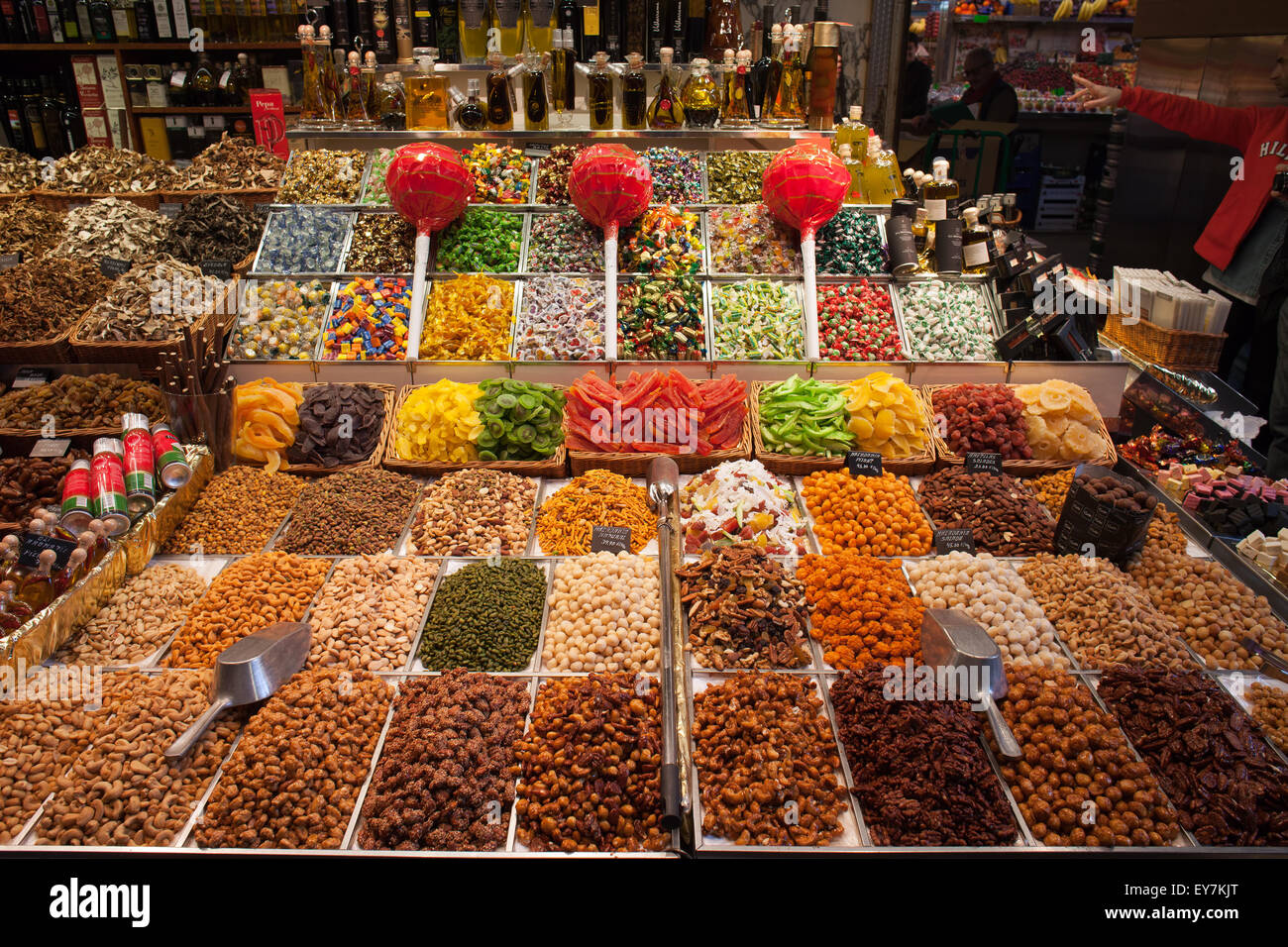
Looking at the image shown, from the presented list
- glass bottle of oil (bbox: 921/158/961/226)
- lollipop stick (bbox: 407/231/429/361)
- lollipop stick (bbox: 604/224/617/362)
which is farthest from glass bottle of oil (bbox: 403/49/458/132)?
glass bottle of oil (bbox: 921/158/961/226)

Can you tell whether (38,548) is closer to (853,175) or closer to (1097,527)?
(1097,527)

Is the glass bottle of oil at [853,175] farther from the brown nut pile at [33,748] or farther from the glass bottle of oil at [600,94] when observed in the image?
the brown nut pile at [33,748]

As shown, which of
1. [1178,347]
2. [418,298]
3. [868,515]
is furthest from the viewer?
[1178,347]

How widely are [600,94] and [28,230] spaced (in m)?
2.98

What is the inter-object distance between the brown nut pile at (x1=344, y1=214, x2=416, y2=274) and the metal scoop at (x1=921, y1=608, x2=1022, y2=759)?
2.51 meters

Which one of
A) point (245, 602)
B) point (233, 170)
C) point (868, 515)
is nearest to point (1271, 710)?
point (868, 515)

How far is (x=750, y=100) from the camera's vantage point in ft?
13.2

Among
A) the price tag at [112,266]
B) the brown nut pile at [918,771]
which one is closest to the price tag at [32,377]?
the price tag at [112,266]

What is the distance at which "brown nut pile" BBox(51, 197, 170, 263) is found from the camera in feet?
12.2

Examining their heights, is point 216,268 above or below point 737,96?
below

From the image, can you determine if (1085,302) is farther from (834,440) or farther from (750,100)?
(750,100)

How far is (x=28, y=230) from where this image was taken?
4082 millimetres
